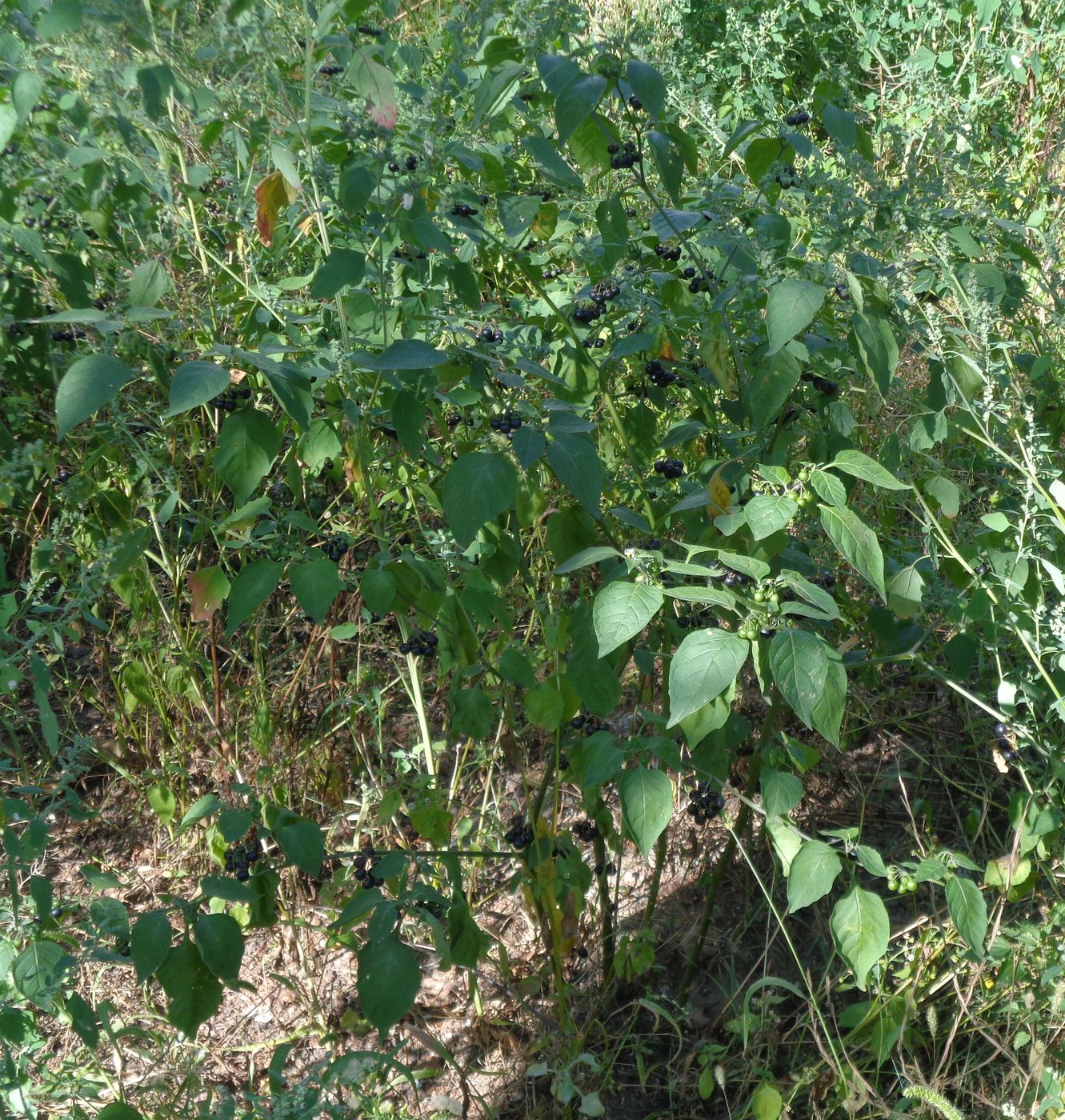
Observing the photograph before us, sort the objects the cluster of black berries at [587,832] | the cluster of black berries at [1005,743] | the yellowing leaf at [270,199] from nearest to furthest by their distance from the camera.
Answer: the yellowing leaf at [270,199] → the cluster of black berries at [1005,743] → the cluster of black berries at [587,832]

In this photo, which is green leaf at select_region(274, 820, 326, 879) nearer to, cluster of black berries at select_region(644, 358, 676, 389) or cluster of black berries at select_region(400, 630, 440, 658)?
cluster of black berries at select_region(400, 630, 440, 658)

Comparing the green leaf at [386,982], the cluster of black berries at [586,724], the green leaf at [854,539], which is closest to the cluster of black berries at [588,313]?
the green leaf at [854,539]

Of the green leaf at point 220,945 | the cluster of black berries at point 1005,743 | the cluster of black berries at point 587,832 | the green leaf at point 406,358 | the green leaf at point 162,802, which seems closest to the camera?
the green leaf at point 406,358

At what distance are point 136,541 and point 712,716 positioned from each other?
104 centimetres

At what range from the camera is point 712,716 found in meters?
1.54

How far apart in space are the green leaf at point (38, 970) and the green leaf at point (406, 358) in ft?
3.25

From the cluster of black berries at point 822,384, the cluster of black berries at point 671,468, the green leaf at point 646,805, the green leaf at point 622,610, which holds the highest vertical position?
the cluster of black berries at point 822,384

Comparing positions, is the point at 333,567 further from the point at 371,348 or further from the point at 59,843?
the point at 59,843

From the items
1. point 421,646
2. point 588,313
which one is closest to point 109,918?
point 421,646

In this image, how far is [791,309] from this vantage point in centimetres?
140

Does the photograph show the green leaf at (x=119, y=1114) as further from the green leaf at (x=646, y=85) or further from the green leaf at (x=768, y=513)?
the green leaf at (x=646, y=85)

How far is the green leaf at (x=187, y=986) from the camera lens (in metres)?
1.50

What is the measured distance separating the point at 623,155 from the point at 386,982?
1.28 m

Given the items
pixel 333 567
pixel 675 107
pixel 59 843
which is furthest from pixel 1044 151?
pixel 59 843
